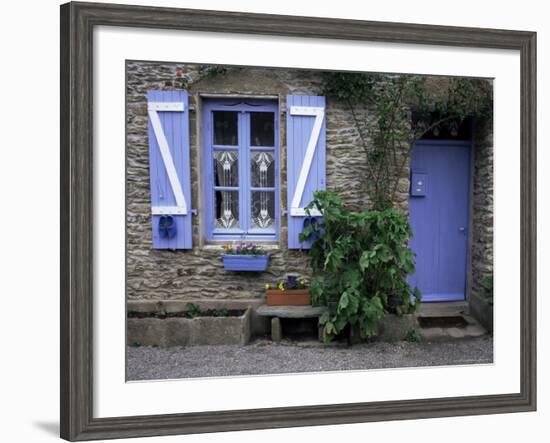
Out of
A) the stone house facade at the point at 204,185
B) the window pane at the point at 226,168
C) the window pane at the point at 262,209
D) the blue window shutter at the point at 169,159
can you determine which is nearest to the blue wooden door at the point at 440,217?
the stone house facade at the point at 204,185

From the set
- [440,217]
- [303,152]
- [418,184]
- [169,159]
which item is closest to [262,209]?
[303,152]

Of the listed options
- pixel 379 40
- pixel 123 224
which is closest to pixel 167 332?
pixel 123 224

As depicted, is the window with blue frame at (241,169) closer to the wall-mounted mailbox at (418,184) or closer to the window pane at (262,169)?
the window pane at (262,169)

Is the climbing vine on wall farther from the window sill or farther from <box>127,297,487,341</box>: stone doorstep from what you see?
<box>127,297,487,341</box>: stone doorstep

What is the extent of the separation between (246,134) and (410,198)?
195 centimetres

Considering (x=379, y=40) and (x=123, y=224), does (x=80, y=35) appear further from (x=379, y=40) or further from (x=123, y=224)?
(x=379, y=40)

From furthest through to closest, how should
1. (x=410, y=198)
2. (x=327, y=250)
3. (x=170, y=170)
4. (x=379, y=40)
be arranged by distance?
(x=410, y=198) < (x=170, y=170) < (x=327, y=250) < (x=379, y=40)

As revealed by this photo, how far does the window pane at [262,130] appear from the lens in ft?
19.0

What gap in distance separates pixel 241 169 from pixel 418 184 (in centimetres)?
195

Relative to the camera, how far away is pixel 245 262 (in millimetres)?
5578

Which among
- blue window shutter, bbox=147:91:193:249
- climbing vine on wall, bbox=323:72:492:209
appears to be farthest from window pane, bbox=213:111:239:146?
climbing vine on wall, bbox=323:72:492:209

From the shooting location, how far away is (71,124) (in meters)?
2.86

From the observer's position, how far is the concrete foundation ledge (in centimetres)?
527

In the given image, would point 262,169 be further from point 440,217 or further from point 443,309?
point 443,309
